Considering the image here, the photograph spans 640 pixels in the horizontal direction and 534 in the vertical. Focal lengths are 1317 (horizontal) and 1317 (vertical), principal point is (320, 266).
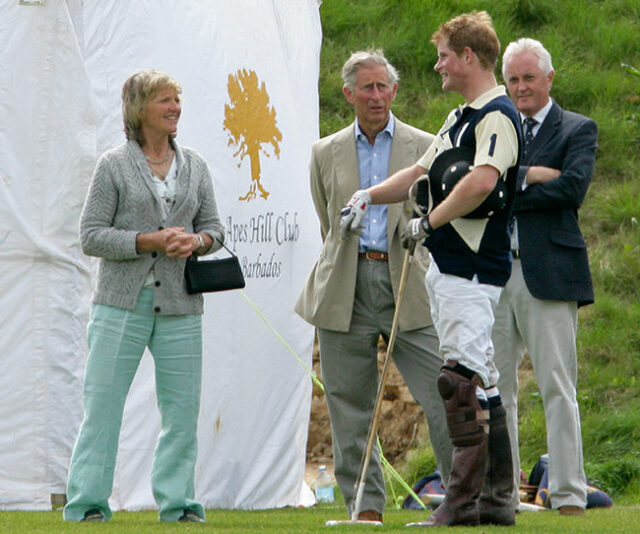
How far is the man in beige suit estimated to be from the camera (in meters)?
5.75

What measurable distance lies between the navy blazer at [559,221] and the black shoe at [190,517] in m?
Answer: 1.82

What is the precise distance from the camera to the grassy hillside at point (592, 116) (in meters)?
7.86

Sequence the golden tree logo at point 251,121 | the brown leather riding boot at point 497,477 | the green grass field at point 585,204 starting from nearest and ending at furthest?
the brown leather riding boot at point 497,477
the green grass field at point 585,204
the golden tree logo at point 251,121

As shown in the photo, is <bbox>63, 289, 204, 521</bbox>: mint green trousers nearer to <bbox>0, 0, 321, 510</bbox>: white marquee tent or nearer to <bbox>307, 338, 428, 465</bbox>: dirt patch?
<bbox>0, 0, 321, 510</bbox>: white marquee tent

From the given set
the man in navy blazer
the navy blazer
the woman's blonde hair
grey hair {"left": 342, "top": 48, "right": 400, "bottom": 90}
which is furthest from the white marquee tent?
the navy blazer

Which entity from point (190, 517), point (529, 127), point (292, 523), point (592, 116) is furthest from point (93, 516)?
point (592, 116)

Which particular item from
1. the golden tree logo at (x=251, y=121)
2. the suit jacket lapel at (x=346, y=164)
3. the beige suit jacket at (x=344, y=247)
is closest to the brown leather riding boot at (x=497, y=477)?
the beige suit jacket at (x=344, y=247)

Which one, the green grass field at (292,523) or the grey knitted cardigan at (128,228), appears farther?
the grey knitted cardigan at (128,228)

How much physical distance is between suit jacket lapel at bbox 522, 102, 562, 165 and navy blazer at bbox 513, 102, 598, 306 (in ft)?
0.11

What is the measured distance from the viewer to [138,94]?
18.0 ft

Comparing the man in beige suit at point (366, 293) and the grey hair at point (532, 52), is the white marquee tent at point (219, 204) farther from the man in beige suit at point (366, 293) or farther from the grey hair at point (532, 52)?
the grey hair at point (532, 52)

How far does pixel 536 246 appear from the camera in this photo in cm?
601

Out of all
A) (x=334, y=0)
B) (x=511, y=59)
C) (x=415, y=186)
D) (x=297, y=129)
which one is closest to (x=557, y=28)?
(x=334, y=0)

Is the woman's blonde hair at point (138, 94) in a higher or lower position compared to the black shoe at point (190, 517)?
higher
